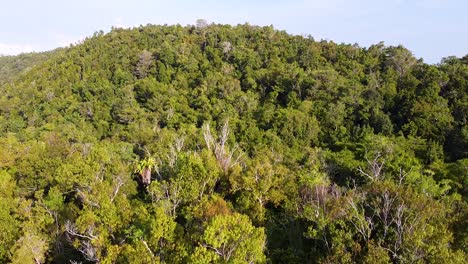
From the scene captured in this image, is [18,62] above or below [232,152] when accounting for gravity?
above

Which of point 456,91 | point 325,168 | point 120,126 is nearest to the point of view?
point 325,168

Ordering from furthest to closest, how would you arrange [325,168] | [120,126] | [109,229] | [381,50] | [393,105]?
1. [381,50]
2. [120,126]
3. [393,105]
4. [325,168]
5. [109,229]

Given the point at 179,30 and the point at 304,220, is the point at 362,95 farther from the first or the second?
the point at 179,30

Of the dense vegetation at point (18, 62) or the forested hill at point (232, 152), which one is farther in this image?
the dense vegetation at point (18, 62)

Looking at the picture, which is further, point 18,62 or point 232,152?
point 18,62

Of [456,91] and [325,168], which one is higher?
[456,91]

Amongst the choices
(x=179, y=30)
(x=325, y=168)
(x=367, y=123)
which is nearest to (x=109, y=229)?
(x=325, y=168)

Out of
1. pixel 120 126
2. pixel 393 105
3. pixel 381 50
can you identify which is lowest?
pixel 120 126

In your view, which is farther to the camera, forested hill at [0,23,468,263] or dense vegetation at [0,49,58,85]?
dense vegetation at [0,49,58,85]
